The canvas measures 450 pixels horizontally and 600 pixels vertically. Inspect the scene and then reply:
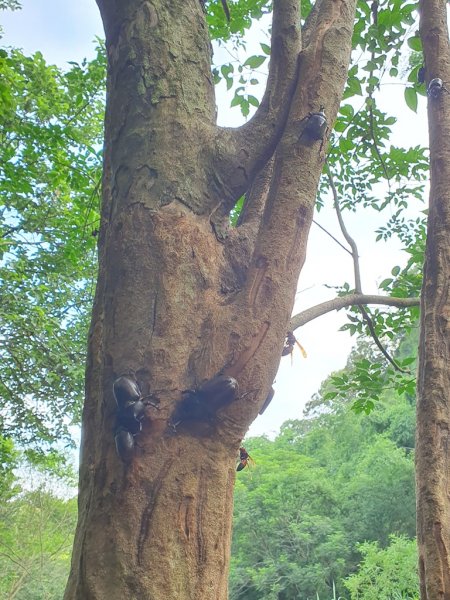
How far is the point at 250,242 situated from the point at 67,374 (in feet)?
17.3

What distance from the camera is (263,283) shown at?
3.99 feet

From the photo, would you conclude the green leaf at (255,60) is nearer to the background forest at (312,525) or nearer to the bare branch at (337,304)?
the bare branch at (337,304)

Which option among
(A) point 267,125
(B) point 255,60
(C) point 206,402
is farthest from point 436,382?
(B) point 255,60

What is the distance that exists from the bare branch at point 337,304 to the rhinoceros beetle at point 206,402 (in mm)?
535

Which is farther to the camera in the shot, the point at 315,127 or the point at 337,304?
the point at 337,304

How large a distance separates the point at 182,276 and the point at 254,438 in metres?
22.2

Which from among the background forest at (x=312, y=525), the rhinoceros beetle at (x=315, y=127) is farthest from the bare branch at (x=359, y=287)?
the background forest at (x=312, y=525)

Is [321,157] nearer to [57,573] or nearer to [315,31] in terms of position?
[315,31]

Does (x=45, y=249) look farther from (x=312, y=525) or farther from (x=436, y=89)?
(x=312, y=525)

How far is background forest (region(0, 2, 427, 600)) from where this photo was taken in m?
3.18

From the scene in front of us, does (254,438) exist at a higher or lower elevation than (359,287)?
higher

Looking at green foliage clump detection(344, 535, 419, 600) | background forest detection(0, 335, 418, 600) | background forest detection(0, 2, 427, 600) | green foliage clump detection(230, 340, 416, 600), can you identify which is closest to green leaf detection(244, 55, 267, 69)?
background forest detection(0, 2, 427, 600)

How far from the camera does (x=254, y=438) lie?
22703 millimetres

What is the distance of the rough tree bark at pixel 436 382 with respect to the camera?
1.13 metres
